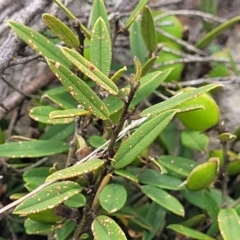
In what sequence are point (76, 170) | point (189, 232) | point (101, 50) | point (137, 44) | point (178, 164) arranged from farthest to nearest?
point (137, 44)
point (178, 164)
point (189, 232)
point (101, 50)
point (76, 170)

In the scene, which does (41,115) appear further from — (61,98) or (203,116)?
(203,116)

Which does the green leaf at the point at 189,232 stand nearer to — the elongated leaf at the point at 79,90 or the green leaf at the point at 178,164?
the green leaf at the point at 178,164

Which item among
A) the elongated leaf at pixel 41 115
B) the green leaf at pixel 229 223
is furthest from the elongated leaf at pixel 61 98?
the green leaf at pixel 229 223

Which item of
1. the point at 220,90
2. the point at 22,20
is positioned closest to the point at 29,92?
the point at 22,20

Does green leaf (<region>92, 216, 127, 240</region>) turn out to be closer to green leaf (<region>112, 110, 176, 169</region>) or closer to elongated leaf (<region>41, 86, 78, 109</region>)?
green leaf (<region>112, 110, 176, 169</region>)

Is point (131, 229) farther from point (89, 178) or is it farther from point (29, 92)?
point (29, 92)

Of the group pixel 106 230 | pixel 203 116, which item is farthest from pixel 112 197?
pixel 203 116
